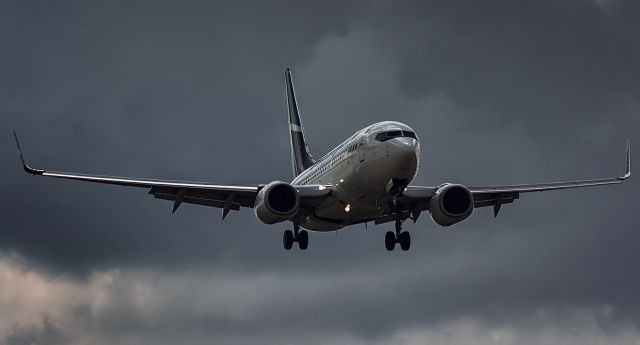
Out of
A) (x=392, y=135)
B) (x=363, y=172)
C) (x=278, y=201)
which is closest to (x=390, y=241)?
(x=278, y=201)

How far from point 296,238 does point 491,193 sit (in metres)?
11.0

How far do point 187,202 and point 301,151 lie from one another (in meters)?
18.6

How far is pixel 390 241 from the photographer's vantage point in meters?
67.8

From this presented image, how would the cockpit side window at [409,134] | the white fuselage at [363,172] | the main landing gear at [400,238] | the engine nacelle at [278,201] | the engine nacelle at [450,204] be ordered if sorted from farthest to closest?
the main landing gear at [400,238] → the engine nacelle at [450,204] → the engine nacelle at [278,201] → the cockpit side window at [409,134] → the white fuselage at [363,172]

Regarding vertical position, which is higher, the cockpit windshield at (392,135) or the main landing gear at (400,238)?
the cockpit windshield at (392,135)

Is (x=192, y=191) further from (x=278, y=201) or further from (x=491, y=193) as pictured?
(x=491, y=193)

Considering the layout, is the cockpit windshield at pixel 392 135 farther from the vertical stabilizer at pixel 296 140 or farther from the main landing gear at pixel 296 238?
the vertical stabilizer at pixel 296 140

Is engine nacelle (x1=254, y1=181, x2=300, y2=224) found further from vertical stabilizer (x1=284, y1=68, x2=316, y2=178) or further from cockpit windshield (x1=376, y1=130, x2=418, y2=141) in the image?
vertical stabilizer (x1=284, y1=68, x2=316, y2=178)

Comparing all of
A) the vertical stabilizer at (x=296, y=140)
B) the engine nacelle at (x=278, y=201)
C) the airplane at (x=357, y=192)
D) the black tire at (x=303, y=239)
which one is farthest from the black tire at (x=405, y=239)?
the vertical stabilizer at (x=296, y=140)

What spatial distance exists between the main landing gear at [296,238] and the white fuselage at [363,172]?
2.08m

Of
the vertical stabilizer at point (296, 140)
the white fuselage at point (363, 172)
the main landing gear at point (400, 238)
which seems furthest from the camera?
the vertical stabilizer at point (296, 140)

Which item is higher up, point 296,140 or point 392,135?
point 392,135

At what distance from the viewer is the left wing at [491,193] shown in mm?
65375

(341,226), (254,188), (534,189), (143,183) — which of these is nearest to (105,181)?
(143,183)
